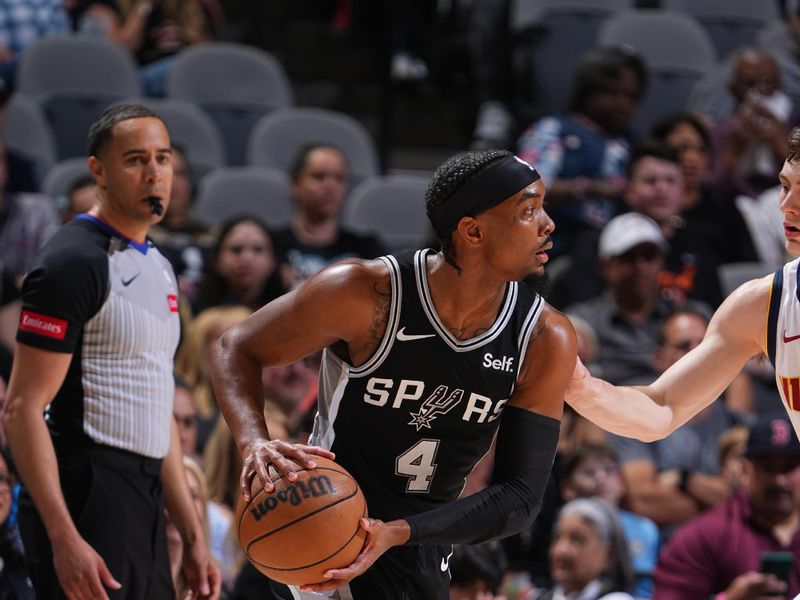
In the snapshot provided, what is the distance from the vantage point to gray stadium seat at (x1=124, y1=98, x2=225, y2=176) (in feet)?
30.0

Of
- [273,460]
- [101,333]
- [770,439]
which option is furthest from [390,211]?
[273,460]

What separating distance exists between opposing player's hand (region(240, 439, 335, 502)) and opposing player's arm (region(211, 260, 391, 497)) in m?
0.20

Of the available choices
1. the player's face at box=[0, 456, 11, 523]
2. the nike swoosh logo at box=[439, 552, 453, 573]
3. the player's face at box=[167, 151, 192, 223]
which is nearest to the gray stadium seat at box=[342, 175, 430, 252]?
the player's face at box=[167, 151, 192, 223]

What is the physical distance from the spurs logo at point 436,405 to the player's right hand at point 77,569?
0.96 metres

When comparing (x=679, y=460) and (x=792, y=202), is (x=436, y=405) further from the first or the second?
(x=679, y=460)

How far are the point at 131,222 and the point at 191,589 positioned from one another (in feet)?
3.78

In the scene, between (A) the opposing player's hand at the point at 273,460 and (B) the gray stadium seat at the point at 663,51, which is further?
(B) the gray stadium seat at the point at 663,51

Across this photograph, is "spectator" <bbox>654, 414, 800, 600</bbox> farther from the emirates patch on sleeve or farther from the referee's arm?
the emirates patch on sleeve

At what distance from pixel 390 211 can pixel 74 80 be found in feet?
7.80

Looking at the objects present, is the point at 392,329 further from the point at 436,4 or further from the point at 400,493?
the point at 436,4

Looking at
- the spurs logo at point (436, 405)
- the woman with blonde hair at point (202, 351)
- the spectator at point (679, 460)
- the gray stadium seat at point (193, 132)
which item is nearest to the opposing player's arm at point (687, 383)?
the spurs logo at point (436, 405)

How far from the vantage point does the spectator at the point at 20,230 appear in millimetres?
7641

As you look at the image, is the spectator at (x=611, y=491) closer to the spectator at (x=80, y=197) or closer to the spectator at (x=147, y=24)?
the spectator at (x=80, y=197)

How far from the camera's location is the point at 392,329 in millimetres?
3717
